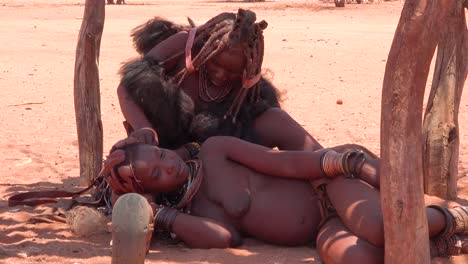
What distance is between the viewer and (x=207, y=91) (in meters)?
4.70

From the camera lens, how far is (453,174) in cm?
475

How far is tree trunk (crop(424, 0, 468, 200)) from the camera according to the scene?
4.68 m

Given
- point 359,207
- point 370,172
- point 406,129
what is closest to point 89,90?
point 370,172

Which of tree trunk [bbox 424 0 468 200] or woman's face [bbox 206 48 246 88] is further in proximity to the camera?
tree trunk [bbox 424 0 468 200]

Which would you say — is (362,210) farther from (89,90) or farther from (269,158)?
(89,90)

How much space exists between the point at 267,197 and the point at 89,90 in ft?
5.50

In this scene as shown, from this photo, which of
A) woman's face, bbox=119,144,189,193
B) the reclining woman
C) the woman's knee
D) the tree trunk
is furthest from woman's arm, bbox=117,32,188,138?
the tree trunk

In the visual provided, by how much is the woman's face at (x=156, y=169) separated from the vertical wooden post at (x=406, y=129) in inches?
45.3

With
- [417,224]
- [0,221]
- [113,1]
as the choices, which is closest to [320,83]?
[0,221]

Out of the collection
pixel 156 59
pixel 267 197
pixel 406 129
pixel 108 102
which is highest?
pixel 406 129

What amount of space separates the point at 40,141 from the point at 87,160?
161cm

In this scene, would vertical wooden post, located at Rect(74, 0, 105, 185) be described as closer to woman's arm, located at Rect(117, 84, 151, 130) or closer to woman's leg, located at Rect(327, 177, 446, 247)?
woman's arm, located at Rect(117, 84, 151, 130)

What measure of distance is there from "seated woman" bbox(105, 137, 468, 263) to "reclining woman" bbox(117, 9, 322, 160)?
39 centimetres

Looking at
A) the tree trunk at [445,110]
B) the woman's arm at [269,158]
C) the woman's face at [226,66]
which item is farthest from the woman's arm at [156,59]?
the tree trunk at [445,110]
